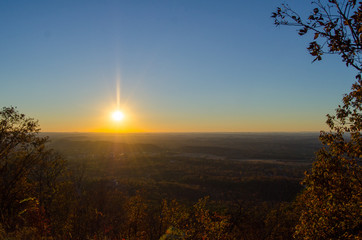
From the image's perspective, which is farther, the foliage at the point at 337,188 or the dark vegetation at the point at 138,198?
the dark vegetation at the point at 138,198

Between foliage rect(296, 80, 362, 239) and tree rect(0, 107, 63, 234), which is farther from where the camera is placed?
tree rect(0, 107, 63, 234)

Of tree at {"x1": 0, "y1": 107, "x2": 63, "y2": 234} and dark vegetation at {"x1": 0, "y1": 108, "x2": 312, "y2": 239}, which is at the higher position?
tree at {"x1": 0, "y1": 107, "x2": 63, "y2": 234}

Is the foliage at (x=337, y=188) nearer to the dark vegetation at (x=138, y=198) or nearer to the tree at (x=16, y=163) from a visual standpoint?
the dark vegetation at (x=138, y=198)

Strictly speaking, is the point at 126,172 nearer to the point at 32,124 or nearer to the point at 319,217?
the point at 32,124

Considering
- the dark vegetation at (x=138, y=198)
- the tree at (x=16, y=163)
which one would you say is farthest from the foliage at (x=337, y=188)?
the tree at (x=16, y=163)

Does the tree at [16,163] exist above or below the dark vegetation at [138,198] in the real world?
above

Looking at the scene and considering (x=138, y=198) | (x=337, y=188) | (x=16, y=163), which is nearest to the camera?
(x=337, y=188)

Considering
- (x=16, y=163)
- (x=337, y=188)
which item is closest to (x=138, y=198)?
(x=16, y=163)

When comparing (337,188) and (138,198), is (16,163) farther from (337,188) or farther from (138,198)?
(337,188)

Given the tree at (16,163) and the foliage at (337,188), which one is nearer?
the foliage at (337,188)

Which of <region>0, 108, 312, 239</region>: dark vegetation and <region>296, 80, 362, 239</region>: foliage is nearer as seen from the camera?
<region>296, 80, 362, 239</region>: foliage

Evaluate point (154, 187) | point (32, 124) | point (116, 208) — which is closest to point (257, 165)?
point (154, 187)

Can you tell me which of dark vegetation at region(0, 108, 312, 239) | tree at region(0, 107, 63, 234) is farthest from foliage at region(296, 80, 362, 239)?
tree at region(0, 107, 63, 234)

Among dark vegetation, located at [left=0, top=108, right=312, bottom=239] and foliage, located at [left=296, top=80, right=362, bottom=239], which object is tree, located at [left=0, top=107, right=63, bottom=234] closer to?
dark vegetation, located at [left=0, top=108, right=312, bottom=239]
